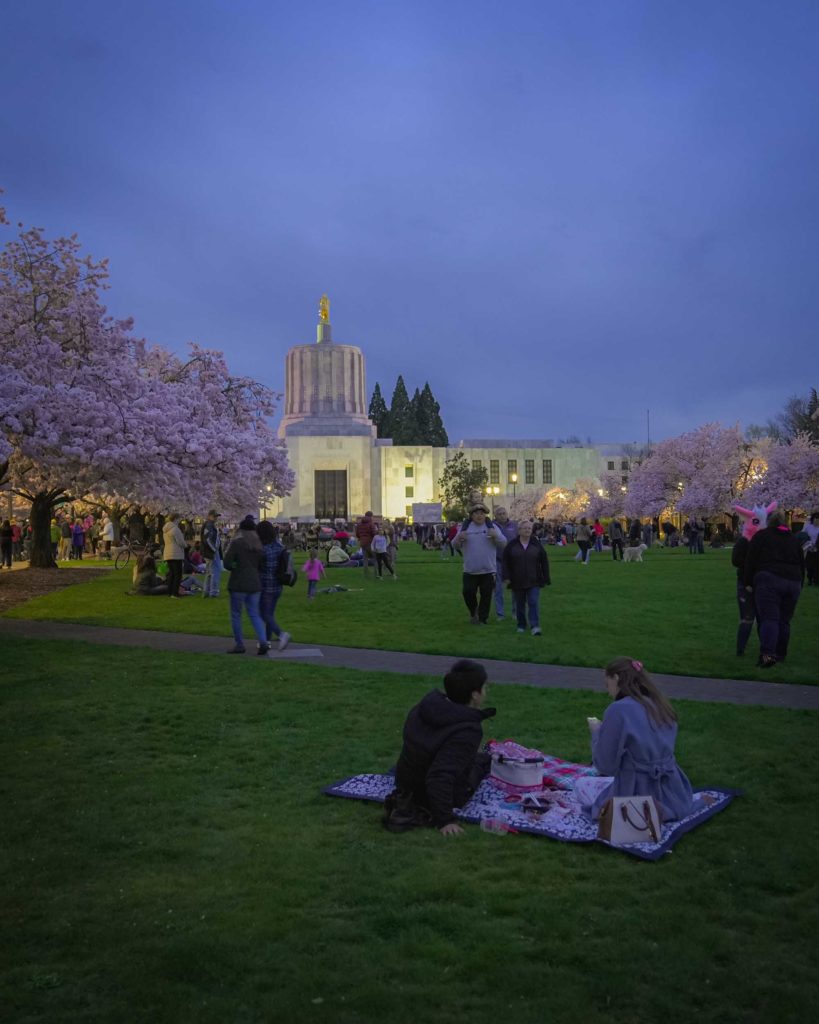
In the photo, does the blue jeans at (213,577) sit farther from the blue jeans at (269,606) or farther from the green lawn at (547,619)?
the blue jeans at (269,606)

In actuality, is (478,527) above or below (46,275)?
below

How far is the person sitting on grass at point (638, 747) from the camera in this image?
5.25 meters

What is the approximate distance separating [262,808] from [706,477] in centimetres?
5141

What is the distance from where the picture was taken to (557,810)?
18.2 feet

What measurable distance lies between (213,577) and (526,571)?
962 centimetres

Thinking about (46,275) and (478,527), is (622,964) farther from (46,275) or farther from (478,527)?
(46,275)

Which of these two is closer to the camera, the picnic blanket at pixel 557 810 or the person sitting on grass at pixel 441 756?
the picnic blanket at pixel 557 810

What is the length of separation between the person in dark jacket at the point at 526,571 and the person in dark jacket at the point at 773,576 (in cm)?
340

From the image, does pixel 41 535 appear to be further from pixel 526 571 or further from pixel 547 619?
pixel 526 571

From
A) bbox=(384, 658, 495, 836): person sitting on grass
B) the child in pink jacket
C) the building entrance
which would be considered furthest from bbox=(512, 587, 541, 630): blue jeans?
the building entrance

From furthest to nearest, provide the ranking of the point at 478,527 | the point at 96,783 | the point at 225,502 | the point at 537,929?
the point at 225,502 < the point at 478,527 < the point at 96,783 < the point at 537,929

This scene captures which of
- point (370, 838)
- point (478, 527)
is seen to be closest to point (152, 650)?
point (478, 527)

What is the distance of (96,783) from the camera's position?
6.31 metres

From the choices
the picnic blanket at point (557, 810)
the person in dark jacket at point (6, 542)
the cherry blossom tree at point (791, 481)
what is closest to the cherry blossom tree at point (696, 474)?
the cherry blossom tree at point (791, 481)
